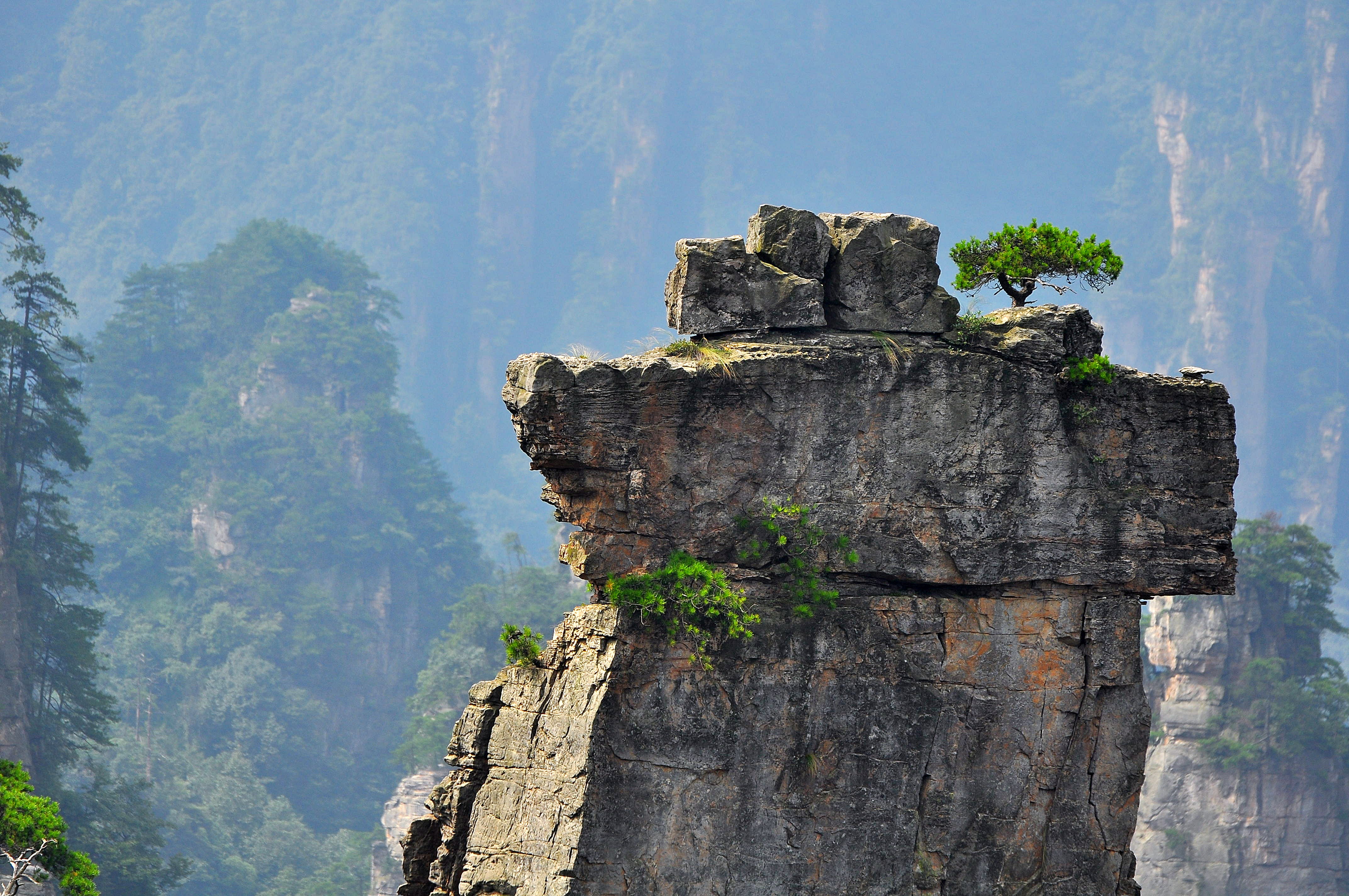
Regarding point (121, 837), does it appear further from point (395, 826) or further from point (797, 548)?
point (797, 548)

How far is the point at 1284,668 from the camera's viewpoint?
5706 cm

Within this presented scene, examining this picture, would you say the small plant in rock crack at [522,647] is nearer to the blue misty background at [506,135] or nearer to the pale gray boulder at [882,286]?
the pale gray boulder at [882,286]

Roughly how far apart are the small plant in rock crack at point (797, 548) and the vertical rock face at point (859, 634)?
0.50 ft

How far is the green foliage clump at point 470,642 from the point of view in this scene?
212 feet

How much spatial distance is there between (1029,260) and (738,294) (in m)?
4.41

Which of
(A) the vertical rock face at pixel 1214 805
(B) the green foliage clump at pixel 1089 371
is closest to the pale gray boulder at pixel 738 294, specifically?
(B) the green foliage clump at pixel 1089 371

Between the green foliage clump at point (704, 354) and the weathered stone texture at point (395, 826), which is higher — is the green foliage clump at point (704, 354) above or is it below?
above

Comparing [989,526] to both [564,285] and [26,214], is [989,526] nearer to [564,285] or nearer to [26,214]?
[26,214]

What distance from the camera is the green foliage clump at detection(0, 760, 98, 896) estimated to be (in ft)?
68.8

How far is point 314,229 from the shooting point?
177m

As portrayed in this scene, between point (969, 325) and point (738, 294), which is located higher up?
point (969, 325)

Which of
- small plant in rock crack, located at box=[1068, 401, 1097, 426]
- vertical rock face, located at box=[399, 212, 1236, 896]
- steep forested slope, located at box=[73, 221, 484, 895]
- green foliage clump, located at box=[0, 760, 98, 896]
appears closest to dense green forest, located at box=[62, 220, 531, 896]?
steep forested slope, located at box=[73, 221, 484, 895]

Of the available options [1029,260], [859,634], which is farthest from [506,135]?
[859,634]

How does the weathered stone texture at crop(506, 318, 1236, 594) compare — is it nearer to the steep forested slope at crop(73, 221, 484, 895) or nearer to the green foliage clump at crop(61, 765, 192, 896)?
the green foliage clump at crop(61, 765, 192, 896)
